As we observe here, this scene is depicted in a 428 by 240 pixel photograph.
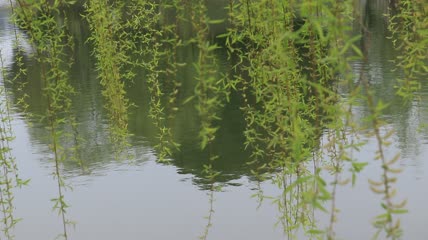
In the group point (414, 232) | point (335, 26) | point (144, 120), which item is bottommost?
point (414, 232)

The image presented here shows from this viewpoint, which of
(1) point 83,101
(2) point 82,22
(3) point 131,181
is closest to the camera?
(3) point 131,181

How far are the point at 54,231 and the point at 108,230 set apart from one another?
318 millimetres

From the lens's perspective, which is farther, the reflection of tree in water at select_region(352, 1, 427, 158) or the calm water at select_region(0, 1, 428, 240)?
the reflection of tree in water at select_region(352, 1, 427, 158)

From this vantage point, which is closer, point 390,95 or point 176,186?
point 176,186

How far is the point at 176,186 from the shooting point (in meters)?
4.22

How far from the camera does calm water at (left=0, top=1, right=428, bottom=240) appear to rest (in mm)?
3570

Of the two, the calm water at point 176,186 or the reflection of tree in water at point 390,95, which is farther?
the reflection of tree in water at point 390,95

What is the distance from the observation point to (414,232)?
133 inches

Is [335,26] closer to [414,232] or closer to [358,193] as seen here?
[414,232]

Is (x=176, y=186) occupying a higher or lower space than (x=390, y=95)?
lower

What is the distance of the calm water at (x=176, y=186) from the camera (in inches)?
141

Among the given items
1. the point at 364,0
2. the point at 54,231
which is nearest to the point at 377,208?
the point at 54,231

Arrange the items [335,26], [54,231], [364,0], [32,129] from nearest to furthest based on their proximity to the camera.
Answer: [335,26], [54,231], [32,129], [364,0]

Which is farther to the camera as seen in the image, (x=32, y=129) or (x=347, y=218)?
(x=32, y=129)
